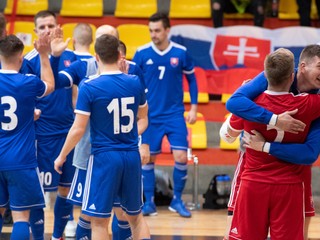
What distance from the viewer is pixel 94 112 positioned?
6.19 meters

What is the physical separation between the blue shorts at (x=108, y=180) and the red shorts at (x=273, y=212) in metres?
1.12

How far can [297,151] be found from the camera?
5406 mm

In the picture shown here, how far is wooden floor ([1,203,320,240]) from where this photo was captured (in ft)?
27.8

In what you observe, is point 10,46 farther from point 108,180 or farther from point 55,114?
point 55,114

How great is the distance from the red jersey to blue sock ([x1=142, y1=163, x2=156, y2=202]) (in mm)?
4154

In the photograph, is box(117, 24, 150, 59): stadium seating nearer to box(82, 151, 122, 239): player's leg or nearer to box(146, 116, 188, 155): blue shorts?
box(146, 116, 188, 155): blue shorts

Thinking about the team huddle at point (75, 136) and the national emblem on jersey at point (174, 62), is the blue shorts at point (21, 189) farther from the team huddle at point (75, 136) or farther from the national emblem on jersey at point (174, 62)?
the national emblem on jersey at point (174, 62)

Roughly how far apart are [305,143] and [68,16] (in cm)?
850

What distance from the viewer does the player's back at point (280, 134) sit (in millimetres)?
5449

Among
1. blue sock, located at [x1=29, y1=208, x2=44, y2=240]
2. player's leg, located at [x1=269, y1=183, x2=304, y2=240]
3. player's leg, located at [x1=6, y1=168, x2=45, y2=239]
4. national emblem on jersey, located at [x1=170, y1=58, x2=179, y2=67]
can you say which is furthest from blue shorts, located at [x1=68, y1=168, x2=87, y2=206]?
national emblem on jersey, located at [x1=170, y1=58, x2=179, y2=67]

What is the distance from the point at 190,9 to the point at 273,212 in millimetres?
8303

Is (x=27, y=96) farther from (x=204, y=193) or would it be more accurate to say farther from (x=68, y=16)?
(x=68, y=16)

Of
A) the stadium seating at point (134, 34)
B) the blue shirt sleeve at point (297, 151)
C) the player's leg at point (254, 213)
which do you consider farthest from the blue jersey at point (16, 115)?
the stadium seating at point (134, 34)

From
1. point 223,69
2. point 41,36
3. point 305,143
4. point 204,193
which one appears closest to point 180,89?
point 204,193
